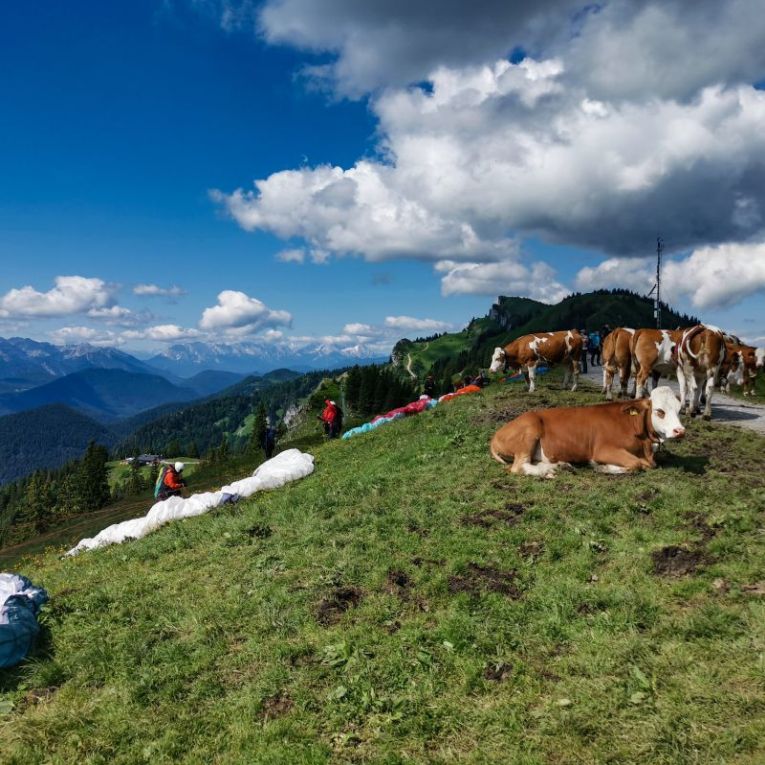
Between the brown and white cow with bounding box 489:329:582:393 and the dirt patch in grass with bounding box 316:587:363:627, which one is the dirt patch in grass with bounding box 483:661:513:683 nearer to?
the dirt patch in grass with bounding box 316:587:363:627

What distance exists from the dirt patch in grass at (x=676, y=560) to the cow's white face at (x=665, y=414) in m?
4.68

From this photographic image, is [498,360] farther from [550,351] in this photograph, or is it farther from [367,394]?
[367,394]

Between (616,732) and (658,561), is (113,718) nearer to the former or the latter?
(616,732)

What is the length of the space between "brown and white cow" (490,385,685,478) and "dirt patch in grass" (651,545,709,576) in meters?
4.26

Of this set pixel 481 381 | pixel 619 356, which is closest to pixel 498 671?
pixel 619 356

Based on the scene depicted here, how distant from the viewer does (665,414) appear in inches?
493

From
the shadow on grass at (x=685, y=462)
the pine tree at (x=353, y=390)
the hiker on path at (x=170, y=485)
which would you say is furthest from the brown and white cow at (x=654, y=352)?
the pine tree at (x=353, y=390)

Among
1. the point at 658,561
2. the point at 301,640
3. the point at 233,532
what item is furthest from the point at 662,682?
the point at 233,532

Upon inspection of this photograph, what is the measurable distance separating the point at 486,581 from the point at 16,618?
286 inches

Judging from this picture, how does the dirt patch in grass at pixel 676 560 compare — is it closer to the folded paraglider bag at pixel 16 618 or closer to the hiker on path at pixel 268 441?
the folded paraglider bag at pixel 16 618

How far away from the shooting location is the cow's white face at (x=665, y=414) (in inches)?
485

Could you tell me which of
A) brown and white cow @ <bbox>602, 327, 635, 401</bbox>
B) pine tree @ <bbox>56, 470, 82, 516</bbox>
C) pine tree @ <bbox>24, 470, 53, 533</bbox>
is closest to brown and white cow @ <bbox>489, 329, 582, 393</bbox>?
brown and white cow @ <bbox>602, 327, 635, 401</bbox>

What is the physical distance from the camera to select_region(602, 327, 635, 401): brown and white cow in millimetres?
22500

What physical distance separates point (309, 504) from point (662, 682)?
9.71 meters
